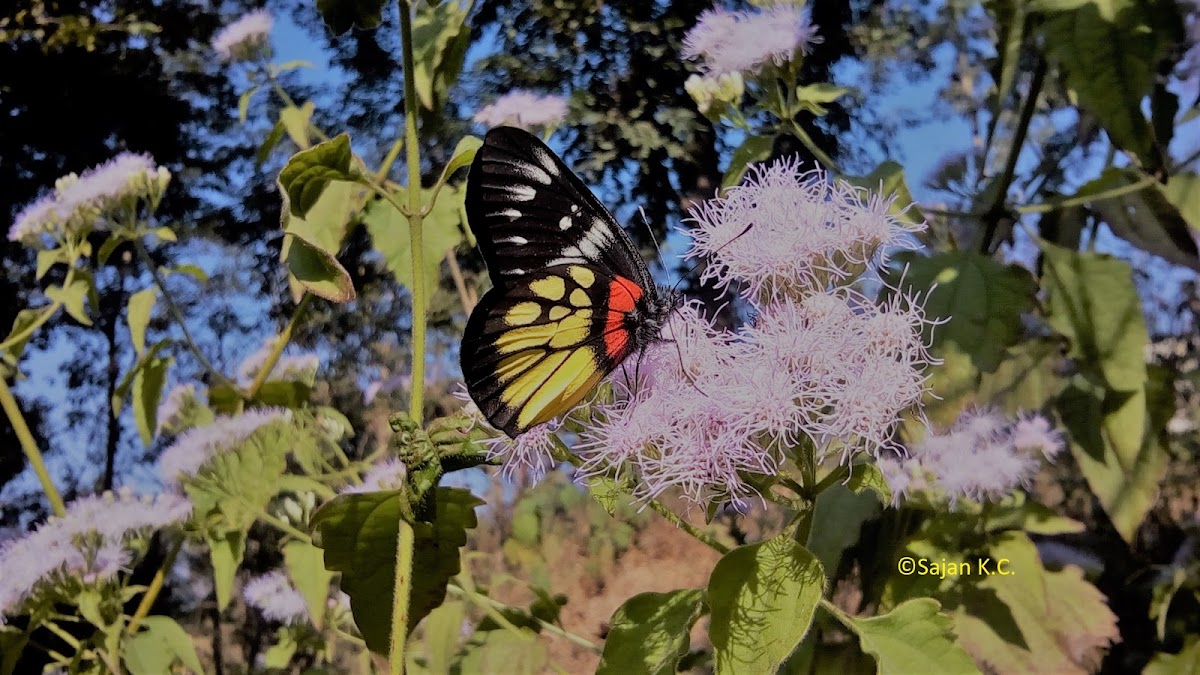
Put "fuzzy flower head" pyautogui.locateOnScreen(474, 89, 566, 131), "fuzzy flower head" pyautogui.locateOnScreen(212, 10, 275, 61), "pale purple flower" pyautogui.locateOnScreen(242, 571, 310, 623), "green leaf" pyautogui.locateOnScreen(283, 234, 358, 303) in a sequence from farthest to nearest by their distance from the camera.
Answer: "pale purple flower" pyautogui.locateOnScreen(242, 571, 310, 623) → "fuzzy flower head" pyautogui.locateOnScreen(212, 10, 275, 61) → "fuzzy flower head" pyautogui.locateOnScreen(474, 89, 566, 131) → "green leaf" pyautogui.locateOnScreen(283, 234, 358, 303)

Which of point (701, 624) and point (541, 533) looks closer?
point (701, 624)

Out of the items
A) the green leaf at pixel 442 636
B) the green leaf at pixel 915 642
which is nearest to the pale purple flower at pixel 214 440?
the green leaf at pixel 442 636

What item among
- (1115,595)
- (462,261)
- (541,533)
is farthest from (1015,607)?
(462,261)

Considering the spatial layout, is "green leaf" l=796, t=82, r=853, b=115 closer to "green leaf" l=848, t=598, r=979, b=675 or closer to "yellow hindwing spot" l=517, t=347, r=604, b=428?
"yellow hindwing spot" l=517, t=347, r=604, b=428

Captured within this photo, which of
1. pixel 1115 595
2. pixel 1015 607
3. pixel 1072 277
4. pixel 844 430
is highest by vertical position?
pixel 844 430

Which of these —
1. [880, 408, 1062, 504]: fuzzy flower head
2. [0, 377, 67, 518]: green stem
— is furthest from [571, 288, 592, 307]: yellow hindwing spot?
[0, 377, 67, 518]: green stem

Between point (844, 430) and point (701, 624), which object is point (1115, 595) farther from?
point (844, 430)
